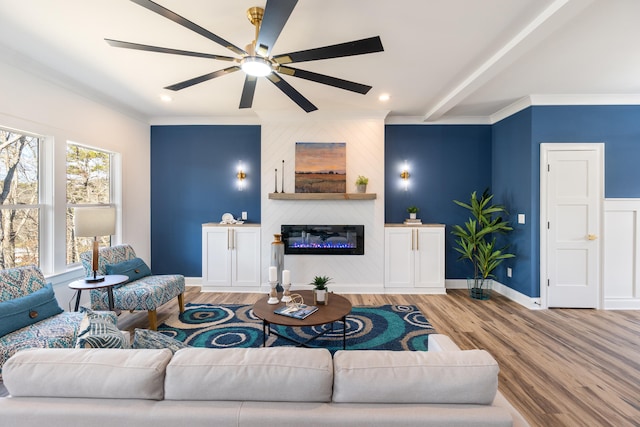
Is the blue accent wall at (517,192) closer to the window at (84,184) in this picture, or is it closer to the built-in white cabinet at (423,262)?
the built-in white cabinet at (423,262)

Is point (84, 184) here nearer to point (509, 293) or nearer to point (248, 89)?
point (248, 89)

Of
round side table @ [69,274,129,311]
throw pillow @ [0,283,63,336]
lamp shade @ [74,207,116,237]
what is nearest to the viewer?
throw pillow @ [0,283,63,336]

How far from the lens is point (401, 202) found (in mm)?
4816

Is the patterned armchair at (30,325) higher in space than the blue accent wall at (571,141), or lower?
lower

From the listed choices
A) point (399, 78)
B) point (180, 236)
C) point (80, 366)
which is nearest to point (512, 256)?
point (399, 78)

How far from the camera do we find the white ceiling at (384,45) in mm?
2090

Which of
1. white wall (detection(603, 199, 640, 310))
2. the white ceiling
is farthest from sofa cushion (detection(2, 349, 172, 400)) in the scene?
white wall (detection(603, 199, 640, 310))

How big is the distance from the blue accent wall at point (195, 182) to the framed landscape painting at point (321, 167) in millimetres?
866

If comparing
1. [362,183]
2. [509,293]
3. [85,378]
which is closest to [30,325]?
[85,378]

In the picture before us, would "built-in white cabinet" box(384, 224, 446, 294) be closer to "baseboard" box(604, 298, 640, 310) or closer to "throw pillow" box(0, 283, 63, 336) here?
"baseboard" box(604, 298, 640, 310)

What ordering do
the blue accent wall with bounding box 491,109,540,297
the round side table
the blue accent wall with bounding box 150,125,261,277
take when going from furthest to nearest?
the blue accent wall with bounding box 150,125,261,277 → the blue accent wall with bounding box 491,109,540,297 → the round side table

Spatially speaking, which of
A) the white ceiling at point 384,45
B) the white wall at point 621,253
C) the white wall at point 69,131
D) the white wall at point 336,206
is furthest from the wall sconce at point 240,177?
the white wall at point 621,253

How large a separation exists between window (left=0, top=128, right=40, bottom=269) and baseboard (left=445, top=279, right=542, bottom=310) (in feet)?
18.1

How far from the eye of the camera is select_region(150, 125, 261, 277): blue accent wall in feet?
16.0
